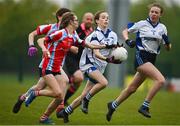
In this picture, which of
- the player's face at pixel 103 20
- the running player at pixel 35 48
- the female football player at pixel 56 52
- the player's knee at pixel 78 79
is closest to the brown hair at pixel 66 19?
the female football player at pixel 56 52

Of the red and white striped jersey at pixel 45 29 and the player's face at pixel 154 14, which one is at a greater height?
the player's face at pixel 154 14

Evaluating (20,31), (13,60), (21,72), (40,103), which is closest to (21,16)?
(20,31)

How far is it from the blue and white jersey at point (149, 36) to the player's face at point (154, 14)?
9 cm

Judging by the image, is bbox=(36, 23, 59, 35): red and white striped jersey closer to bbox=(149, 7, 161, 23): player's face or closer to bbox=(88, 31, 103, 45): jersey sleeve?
bbox=(88, 31, 103, 45): jersey sleeve

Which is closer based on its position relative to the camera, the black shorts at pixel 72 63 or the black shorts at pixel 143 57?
the black shorts at pixel 143 57

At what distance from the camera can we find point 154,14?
13.2 meters

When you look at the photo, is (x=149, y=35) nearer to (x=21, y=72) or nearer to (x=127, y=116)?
(x=127, y=116)

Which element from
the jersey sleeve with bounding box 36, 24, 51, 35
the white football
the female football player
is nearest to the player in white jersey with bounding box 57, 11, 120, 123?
the white football

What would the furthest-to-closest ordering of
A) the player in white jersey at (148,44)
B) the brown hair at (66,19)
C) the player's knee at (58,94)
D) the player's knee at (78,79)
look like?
the player's knee at (78,79)
the player in white jersey at (148,44)
the brown hair at (66,19)
the player's knee at (58,94)

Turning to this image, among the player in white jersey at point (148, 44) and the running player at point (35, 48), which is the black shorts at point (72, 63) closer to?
the running player at point (35, 48)

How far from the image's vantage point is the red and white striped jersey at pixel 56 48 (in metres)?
12.3

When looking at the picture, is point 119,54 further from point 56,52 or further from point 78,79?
point 78,79

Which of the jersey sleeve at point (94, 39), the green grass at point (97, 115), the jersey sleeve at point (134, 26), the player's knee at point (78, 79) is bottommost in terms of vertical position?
the green grass at point (97, 115)

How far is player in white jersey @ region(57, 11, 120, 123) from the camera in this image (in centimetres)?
1300
